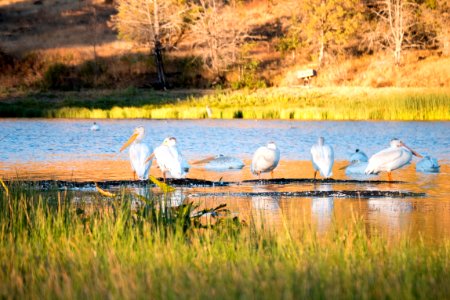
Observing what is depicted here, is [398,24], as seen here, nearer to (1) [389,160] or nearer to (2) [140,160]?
(1) [389,160]

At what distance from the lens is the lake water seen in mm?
10500

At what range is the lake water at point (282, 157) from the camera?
34.4 feet

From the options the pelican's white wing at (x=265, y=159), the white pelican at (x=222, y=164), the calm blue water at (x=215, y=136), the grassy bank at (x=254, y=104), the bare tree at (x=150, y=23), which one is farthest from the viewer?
the bare tree at (x=150, y=23)

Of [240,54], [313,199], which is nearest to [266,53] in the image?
[240,54]

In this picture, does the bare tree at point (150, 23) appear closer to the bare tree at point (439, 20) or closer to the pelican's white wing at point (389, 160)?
the bare tree at point (439, 20)

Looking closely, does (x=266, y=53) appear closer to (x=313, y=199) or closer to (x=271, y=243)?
(x=313, y=199)

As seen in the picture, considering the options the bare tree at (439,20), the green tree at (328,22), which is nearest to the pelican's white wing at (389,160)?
the green tree at (328,22)

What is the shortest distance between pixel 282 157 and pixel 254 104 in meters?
17.7

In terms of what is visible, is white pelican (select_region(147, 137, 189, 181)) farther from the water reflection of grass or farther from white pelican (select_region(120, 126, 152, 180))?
the water reflection of grass

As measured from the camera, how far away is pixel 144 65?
4922 centimetres

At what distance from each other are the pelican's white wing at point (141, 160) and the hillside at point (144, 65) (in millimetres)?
28473

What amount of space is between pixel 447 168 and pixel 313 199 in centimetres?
601

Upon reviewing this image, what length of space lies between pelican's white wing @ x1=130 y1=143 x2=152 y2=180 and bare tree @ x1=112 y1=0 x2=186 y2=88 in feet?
103

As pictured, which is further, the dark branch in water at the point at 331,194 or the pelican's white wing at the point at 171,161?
the pelican's white wing at the point at 171,161
